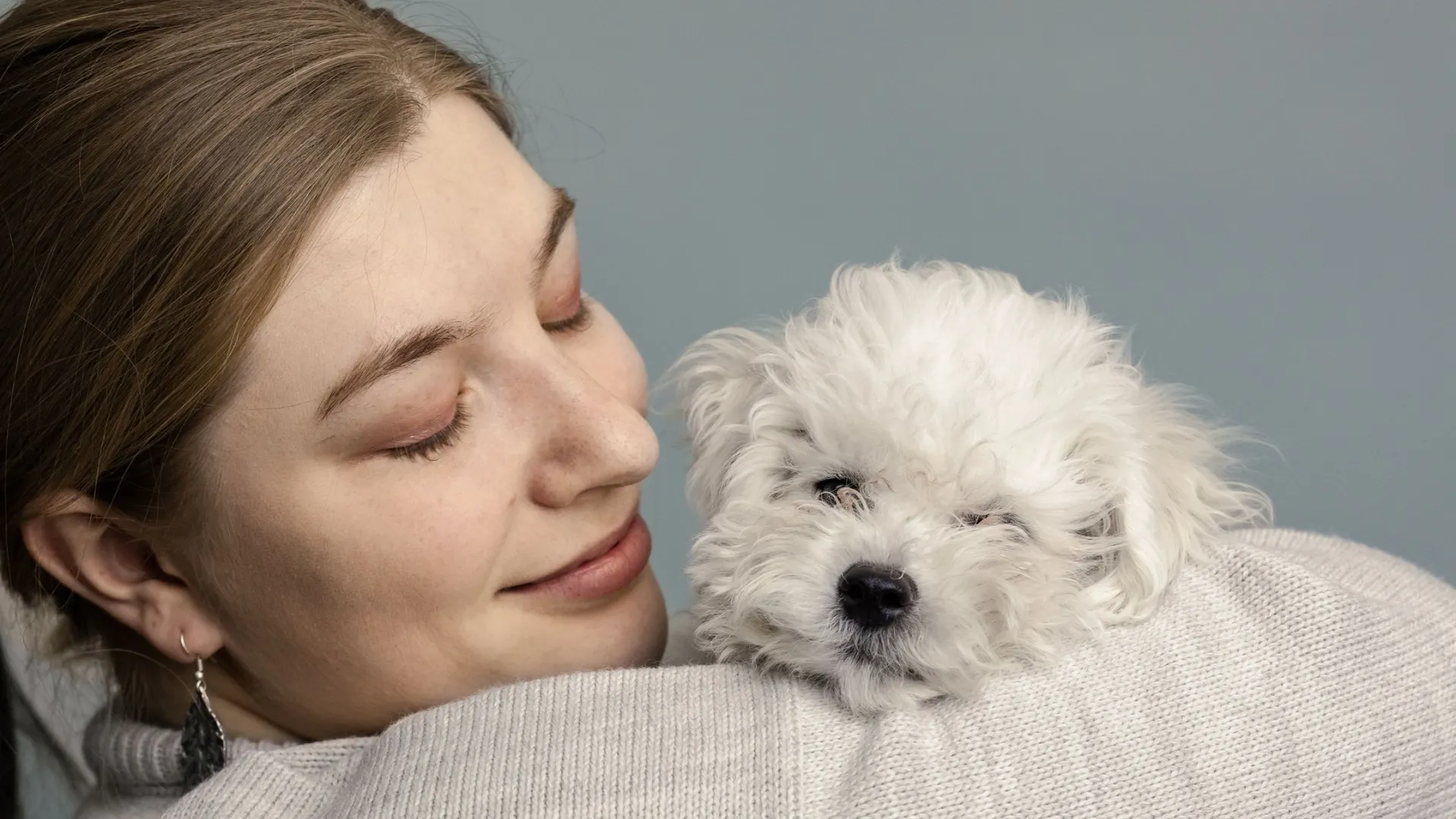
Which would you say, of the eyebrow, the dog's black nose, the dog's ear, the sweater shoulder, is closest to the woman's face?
the eyebrow

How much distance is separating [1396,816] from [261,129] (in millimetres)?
1085

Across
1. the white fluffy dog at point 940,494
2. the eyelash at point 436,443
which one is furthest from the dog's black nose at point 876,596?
the eyelash at point 436,443

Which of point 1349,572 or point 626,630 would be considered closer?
point 1349,572

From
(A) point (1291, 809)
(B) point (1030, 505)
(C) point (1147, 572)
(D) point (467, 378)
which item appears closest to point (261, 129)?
(D) point (467, 378)

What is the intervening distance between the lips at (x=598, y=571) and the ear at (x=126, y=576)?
30cm

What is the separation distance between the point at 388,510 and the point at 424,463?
50 millimetres

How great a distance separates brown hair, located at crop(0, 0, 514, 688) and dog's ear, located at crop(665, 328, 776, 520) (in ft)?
1.38

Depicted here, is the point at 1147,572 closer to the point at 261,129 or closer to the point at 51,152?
the point at 261,129

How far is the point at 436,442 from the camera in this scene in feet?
3.73

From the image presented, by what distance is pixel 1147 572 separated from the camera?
117 centimetres

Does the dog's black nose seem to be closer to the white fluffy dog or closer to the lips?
the white fluffy dog

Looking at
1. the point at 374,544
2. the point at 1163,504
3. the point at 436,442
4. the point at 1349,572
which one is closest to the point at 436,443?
the point at 436,442

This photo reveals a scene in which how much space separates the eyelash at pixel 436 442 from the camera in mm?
1126

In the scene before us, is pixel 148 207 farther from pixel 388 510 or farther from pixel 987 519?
pixel 987 519
